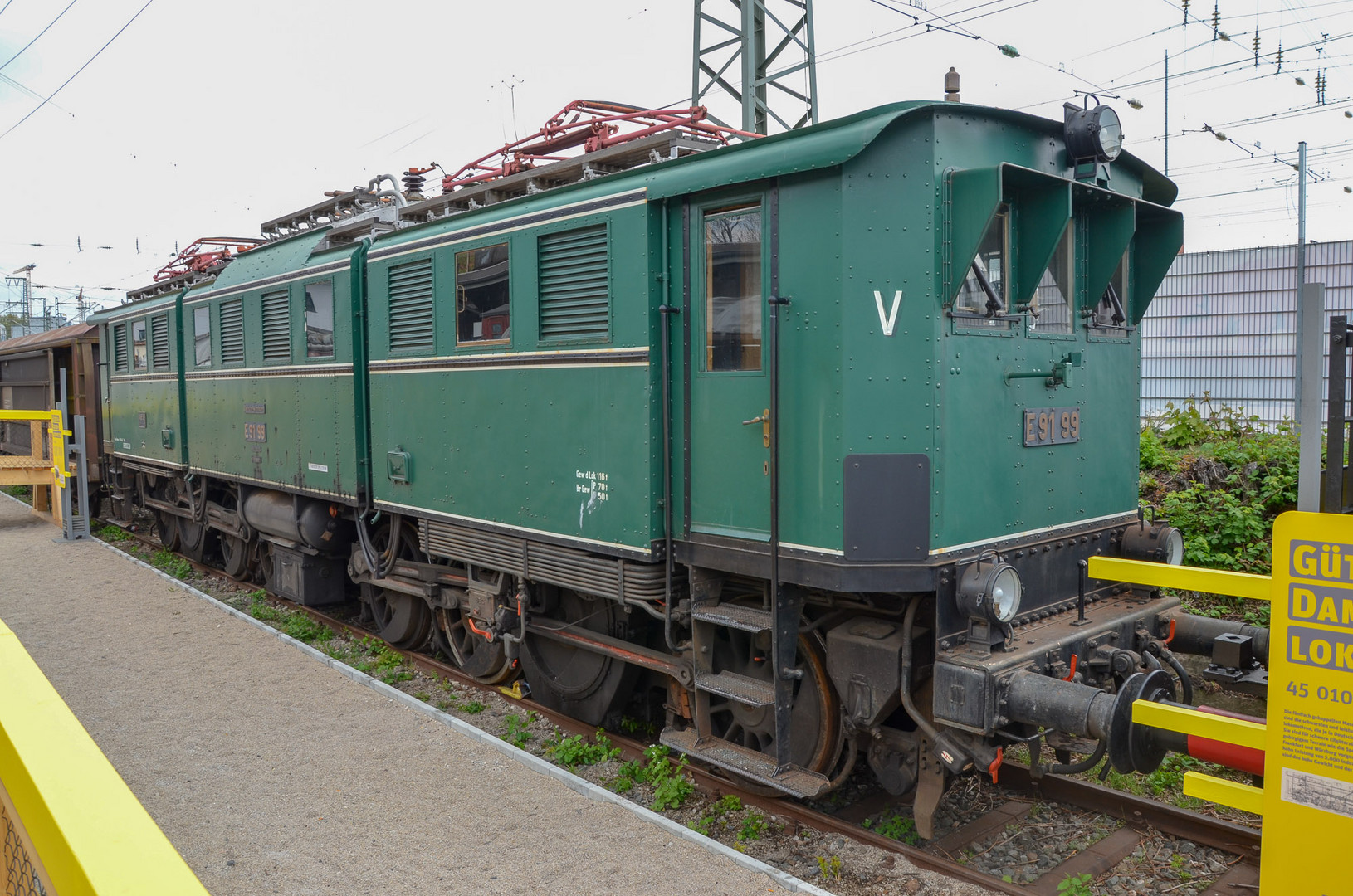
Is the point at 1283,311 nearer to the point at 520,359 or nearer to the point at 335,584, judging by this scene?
the point at 520,359

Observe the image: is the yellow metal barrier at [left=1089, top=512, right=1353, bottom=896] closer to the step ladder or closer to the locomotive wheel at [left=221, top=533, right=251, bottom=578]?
the step ladder

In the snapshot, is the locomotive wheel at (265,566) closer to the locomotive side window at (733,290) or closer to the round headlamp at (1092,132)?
the locomotive side window at (733,290)

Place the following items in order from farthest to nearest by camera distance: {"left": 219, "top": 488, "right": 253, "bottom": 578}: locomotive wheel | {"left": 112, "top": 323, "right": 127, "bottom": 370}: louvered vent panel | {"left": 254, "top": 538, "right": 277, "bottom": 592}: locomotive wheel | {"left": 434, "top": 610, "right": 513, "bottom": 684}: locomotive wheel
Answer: {"left": 112, "top": 323, "right": 127, "bottom": 370}: louvered vent panel → {"left": 219, "top": 488, "right": 253, "bottom": 578}: locomotive wheel → {"left": 254, "top": 538, "right": 277, "bottom": 592}: locomotive wheel → {"left": 434, "top": 610, "right": 513, "bottom": 684}: locomotive wheel

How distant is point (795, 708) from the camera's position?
17.9 feet

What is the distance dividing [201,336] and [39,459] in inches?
232

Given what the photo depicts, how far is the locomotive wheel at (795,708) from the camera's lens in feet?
17.3

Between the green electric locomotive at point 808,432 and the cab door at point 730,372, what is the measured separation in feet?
0.06

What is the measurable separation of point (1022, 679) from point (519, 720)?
383cm

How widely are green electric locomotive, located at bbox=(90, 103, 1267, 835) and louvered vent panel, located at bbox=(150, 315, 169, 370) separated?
7023 mm

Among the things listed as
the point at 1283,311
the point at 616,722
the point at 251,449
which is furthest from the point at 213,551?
the point at 1283,311

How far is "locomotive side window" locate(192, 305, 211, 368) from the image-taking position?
1187 cm

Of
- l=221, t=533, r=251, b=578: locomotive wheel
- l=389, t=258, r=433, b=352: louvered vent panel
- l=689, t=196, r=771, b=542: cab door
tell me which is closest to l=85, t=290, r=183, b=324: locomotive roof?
l=221, t=533, r=251, b=578: locomotive wheel

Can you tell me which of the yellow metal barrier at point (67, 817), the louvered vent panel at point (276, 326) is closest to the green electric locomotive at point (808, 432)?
the louvered vent panel at point (276, 326)

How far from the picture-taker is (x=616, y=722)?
696 cm
